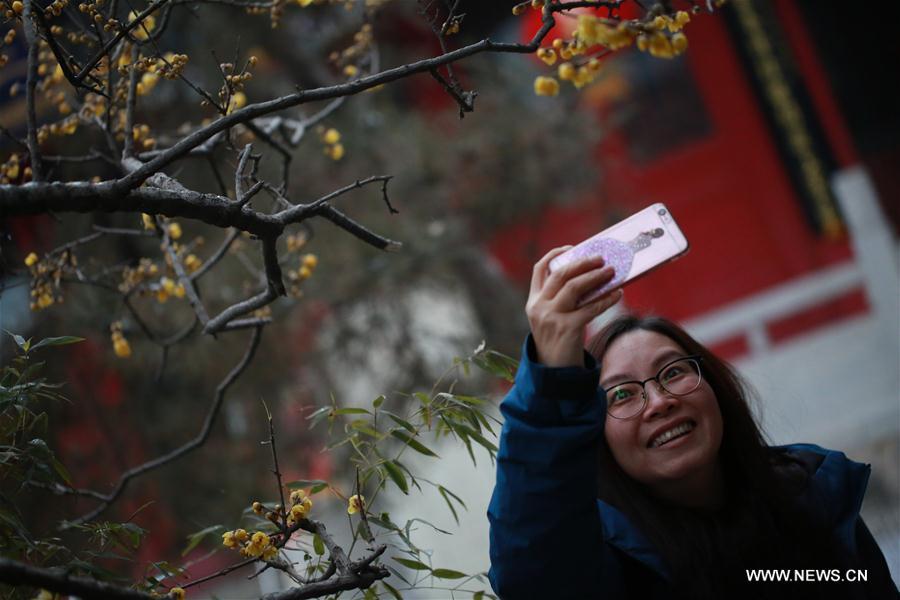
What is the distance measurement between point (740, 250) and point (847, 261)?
0.78m

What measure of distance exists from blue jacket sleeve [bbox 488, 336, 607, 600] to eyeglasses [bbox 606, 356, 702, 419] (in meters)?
0.24

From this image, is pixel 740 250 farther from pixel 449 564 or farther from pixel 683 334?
pixel 683 334

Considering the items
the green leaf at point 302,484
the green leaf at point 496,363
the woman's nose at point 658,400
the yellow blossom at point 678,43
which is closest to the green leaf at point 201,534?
the green leaf at point 302,484

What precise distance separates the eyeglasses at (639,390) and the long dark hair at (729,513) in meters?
0.08

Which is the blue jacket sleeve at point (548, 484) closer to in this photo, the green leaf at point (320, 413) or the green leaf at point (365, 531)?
the green leaf at point (365, 531)

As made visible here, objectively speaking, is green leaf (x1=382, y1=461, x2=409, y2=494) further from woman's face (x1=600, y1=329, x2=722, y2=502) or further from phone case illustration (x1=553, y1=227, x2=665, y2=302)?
phone case illustration (x1=553, y1=227, x2=665, y2=302)

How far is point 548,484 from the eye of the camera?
132 cm

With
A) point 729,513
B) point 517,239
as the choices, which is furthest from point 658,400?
point 517,239

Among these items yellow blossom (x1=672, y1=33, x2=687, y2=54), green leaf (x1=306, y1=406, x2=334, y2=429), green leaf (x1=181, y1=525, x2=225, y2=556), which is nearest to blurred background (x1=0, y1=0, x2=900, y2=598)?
green leaf (x1=181, y1=525, x2=225, y2=556)

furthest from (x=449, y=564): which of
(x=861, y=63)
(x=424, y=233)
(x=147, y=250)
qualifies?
(x=861, y=63)

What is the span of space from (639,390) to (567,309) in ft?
1.18

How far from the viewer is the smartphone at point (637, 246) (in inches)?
53.1

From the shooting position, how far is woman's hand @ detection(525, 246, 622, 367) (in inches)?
50.4

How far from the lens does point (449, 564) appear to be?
6.46 m
